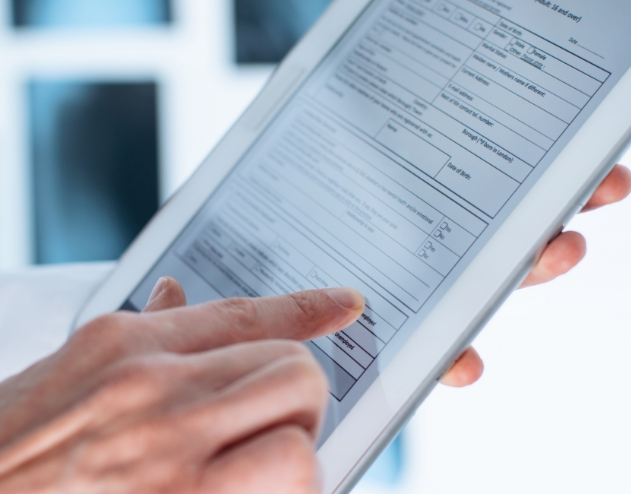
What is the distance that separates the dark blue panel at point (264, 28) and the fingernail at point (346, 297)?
2.97 feet

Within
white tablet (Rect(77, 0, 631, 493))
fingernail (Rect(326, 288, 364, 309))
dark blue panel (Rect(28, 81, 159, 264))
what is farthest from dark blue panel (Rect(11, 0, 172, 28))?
fingernail (Rect(326, 288, 364, 309))

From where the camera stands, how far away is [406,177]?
44cm

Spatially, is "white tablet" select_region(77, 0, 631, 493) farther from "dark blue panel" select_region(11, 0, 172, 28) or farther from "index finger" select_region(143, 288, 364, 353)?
"dark blue panel" select_region(11, 0, 172, 28)

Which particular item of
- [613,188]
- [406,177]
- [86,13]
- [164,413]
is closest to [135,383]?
[164,413]

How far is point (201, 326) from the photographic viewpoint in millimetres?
307

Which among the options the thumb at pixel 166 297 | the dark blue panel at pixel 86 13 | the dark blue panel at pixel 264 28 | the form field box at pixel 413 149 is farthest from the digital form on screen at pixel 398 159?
the dark blue panel at pixel 86 13

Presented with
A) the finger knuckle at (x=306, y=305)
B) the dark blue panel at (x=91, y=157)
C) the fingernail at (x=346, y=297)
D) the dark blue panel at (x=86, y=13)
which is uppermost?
the dark blue panel at (x=86, y=13)

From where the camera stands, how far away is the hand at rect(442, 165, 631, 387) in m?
0.45

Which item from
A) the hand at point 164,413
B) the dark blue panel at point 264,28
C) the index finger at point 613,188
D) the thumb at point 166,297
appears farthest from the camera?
the dark blue panel at point 264,28

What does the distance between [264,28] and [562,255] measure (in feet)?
2.93

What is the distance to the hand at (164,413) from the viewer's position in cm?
26

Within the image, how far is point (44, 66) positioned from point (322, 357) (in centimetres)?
107

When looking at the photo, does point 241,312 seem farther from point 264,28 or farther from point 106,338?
point 264,28

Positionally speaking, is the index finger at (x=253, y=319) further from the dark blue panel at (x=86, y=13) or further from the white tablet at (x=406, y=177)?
the dark blue panel at (x=86, y=13)
